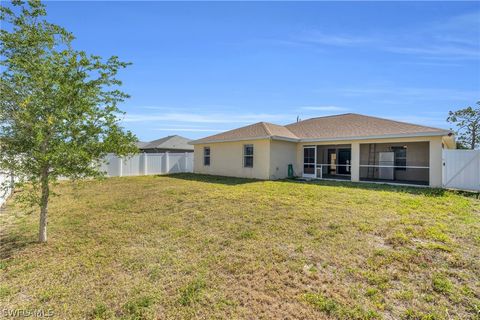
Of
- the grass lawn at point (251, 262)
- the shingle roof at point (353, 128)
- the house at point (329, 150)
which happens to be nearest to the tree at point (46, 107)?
the grass lawn at point (251, 262)

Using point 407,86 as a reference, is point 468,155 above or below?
below

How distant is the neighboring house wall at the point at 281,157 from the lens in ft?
47.1

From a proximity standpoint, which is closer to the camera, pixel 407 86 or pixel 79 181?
pixel 79 181

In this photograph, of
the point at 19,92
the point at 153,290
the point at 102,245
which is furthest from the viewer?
the point at 102,245

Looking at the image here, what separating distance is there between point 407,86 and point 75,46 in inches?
635

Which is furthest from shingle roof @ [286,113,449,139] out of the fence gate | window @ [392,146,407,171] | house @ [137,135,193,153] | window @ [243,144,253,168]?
house @ [137,135,193,153]

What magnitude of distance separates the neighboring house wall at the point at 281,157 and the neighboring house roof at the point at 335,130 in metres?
0.52

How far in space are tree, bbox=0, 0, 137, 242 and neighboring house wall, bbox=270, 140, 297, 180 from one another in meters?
9.97

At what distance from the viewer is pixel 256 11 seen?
9.00 meters

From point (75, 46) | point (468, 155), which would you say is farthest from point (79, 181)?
point (468, 155)

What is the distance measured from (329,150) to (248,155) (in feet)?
20.9

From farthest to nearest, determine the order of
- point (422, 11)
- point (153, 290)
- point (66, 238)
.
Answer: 1. point (422, 11)
2. point (66, 238)
3. point (153, 290)

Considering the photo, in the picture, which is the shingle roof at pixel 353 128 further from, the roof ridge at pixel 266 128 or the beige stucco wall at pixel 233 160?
the beige stucco wall at pixel 233 160

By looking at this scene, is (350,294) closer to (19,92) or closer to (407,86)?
(19,92)
